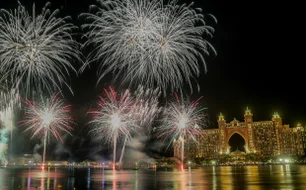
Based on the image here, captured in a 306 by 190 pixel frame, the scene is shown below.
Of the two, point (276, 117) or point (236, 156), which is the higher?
point (276, 117)

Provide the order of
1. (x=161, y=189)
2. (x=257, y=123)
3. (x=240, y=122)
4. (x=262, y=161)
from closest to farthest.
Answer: (x=161, y=189) < (x=262, y=161) < (x=257, y=123) < (x=240, y=122)

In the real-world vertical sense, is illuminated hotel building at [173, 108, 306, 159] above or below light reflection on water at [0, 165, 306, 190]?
above

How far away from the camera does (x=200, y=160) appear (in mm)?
157875

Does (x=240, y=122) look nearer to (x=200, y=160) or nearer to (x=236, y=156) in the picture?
(x=236, y=156)

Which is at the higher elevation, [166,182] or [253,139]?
[253,139]

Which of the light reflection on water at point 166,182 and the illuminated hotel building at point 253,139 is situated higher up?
the illuminated hotel building at point 253,139

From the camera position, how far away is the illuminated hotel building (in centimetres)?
15625

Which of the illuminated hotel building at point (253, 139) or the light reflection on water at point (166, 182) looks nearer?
the light reflection on water at point (166, 182)

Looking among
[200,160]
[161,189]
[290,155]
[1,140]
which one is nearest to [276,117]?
[290,155]

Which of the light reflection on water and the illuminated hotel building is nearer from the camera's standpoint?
the light reflection on water

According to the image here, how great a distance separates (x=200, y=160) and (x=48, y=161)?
305ft

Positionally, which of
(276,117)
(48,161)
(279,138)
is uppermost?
(276,117)

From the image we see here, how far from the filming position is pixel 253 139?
560ft

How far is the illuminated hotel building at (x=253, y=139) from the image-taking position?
513 ft
